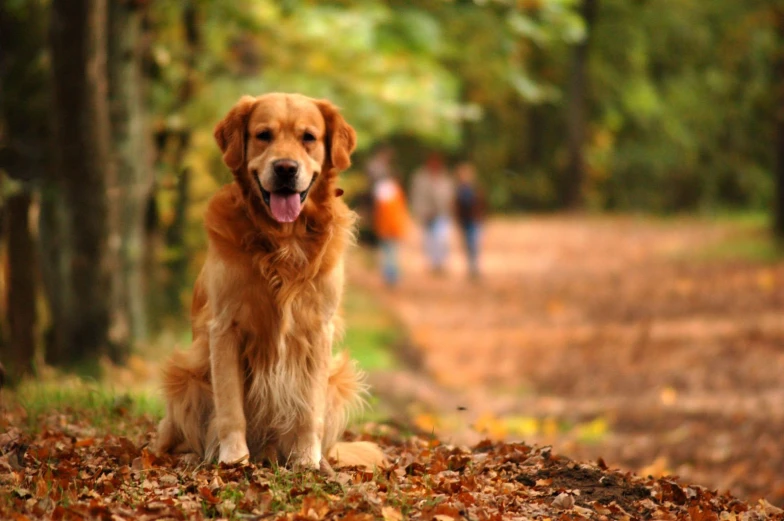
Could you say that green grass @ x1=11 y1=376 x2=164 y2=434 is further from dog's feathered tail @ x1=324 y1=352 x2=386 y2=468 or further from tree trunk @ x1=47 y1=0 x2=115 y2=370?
tree trunk @ x1=47 y1=0 x2=115 y2=370

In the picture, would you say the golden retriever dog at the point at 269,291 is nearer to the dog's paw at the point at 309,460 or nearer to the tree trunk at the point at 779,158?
the dog's paw at the point at 309,460

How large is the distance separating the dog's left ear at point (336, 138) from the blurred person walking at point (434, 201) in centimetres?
1729

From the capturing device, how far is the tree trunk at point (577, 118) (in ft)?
115

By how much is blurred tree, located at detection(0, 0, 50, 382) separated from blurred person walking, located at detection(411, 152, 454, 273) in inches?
453

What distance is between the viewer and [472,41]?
1385 centimetres

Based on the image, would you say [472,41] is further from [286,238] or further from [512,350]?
[286,238]

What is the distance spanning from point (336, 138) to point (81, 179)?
5.00 meters

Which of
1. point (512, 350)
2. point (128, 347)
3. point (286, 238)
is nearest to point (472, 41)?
point (512, 350)

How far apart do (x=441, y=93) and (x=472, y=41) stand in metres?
5.59

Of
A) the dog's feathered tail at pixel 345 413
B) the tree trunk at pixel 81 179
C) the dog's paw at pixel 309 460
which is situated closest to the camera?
the dog's paw at pixel 309 460

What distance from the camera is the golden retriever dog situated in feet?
17.9

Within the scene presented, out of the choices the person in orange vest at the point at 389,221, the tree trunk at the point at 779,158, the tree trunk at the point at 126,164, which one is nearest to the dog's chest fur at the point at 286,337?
the tree trunk at the point at 126,164

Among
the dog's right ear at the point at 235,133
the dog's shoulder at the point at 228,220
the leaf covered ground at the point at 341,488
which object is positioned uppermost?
the dog's right ear at the point at 235,133

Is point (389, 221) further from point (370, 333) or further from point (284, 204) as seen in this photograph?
point (284, 204)
